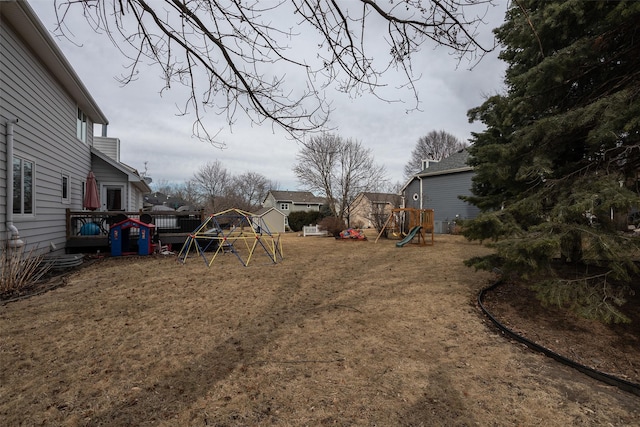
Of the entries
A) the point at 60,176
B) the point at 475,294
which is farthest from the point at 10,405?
the point at 60,176

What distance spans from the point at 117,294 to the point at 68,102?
7482 mm

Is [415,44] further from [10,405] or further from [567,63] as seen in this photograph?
[10,405]

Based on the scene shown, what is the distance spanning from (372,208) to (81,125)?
1644cm

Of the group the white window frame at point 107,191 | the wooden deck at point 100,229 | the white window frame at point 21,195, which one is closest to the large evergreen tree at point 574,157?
the white window frame at point 21,195

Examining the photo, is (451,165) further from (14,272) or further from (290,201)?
(290,201)

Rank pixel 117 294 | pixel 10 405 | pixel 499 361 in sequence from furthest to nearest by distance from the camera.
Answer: pixel 117 294 < pixel 499 361 < pixel 10 405

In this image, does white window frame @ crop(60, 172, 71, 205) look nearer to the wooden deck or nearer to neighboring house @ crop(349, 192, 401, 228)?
the wooden deck

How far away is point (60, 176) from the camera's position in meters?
9.11

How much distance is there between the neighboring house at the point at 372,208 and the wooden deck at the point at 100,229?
10.8 meters

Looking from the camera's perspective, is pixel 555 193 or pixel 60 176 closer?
pixel 555 193

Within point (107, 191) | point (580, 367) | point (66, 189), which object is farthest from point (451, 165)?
point (66, 189)

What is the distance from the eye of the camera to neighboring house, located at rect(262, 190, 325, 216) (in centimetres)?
4784

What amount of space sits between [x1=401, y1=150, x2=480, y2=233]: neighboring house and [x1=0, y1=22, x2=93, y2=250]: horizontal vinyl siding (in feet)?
62.7

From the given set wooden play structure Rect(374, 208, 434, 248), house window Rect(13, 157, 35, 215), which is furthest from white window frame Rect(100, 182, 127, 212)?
wooden play structure Rect(374, 208, 434, 248)
